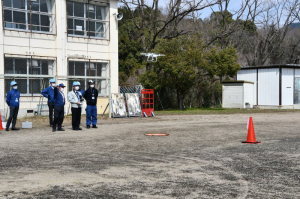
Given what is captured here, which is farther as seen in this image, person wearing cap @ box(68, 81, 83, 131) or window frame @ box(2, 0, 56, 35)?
window frame @ box(2, 0, 56, 35)

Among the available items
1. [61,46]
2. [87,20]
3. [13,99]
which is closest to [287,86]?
[87,20]

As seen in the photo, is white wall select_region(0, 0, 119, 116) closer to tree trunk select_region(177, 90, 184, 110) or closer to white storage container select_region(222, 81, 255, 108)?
tree trunk select_region(177, 90, 184, 110)

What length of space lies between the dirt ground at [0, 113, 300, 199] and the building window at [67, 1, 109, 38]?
14180 millimetres

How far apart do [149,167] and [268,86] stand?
86.9ft

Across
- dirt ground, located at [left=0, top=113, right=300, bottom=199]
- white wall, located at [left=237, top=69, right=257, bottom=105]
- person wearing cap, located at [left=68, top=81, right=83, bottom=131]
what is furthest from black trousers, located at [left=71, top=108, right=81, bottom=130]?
white wall, located at [left=237, top=69, right=257, bottom=105]

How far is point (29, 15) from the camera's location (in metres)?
24.3

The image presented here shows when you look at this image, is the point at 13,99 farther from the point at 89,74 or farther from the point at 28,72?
the point at 89,74

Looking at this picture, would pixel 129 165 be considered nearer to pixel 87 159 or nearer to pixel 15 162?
pixel 87 159

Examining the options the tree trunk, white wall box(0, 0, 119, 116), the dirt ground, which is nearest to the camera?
the dirt ground

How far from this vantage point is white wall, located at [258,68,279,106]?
3238 cm

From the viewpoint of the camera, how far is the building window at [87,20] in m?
26.0

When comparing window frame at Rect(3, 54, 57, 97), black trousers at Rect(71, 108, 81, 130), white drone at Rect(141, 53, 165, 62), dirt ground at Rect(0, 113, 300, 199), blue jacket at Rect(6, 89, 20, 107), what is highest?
white drone at Rect(141, 53, 165, 62)

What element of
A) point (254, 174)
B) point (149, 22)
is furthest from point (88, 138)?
point (149, 22)

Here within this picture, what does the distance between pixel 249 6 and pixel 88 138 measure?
139 ft
